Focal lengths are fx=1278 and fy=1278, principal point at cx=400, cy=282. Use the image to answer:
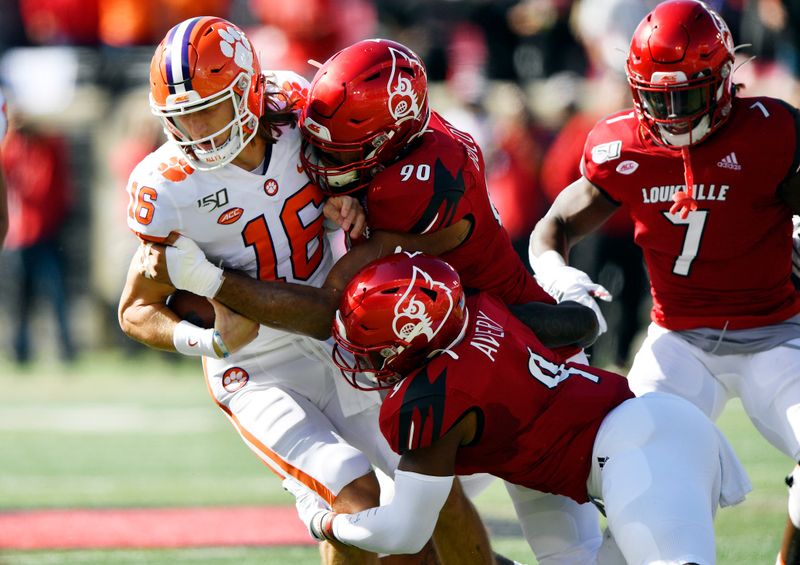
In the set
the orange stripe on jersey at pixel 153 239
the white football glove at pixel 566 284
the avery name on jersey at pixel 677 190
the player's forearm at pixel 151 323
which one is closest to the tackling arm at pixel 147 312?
the player's forearm at pixel 151 323

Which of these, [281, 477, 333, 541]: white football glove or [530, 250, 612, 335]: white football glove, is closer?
[281, 477, 333, 541]: white football glove

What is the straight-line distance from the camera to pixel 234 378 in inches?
168

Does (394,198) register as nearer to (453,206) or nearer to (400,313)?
(453,206)

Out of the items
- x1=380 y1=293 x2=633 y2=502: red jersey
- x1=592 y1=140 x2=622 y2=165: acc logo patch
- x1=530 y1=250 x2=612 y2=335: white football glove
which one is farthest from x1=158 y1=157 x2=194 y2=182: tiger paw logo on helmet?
x1=592 y1=140 x2=622 y2=165: acc logo patch

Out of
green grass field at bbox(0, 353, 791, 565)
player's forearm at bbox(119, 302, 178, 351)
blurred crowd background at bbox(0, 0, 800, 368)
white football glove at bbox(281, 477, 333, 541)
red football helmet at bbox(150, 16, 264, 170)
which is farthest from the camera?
blurred crowd background at bbox(0, 0, 800, 368)

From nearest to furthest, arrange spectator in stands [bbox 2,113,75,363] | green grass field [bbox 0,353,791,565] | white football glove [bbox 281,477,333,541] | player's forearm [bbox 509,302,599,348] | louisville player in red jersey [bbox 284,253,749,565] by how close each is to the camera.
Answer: louisville player in red jersey [bbox 284,253,749,565]
white football glove [bbox 281,477,333,541]
player's forearm [bbox 509,302,599,348]
green grass field [bbox 0,353,791,565]
spectator in stands [bbox 2,113,75,363]

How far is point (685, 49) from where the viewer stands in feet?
14.4

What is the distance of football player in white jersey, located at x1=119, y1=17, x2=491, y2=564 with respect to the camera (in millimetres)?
3926

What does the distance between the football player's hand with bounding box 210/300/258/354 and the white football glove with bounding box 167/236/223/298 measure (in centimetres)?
9

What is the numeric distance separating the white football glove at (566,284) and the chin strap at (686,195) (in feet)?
1.30

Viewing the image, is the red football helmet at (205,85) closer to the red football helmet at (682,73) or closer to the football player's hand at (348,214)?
the football player's hand at (348,214)

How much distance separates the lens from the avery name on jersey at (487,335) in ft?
11.9

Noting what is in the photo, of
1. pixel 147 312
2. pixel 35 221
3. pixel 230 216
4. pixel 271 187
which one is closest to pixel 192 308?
pixel 147 312

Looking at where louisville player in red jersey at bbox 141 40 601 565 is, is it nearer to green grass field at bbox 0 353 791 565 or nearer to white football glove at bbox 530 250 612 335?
white football glove at bbox 530 250 612 335
